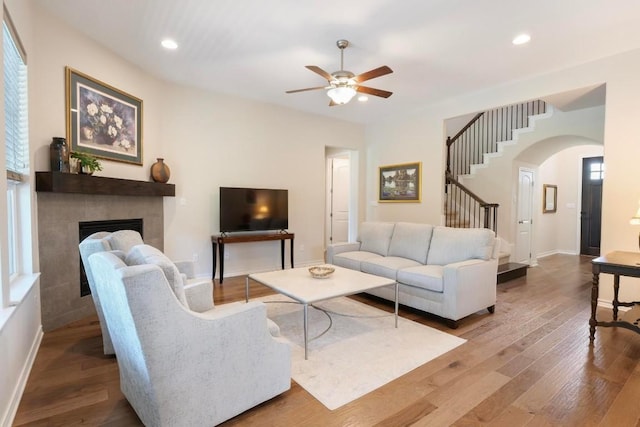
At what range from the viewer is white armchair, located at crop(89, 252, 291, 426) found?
143cm

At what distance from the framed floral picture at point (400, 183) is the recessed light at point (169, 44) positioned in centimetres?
410

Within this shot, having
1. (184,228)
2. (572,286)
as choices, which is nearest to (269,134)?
(184,228)

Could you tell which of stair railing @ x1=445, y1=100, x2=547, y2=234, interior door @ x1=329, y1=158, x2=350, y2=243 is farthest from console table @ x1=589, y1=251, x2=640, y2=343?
interior door @ x1=329, y1=158, x2=350, y2=243

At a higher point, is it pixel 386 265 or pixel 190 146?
pixel 190 146

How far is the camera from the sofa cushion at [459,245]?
3508mm

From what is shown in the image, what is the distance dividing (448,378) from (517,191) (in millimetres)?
5129

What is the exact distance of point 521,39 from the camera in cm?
323

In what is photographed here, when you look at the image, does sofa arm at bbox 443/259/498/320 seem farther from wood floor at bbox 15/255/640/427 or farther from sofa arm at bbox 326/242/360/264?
sofa arm at bbox 326/242/360/264

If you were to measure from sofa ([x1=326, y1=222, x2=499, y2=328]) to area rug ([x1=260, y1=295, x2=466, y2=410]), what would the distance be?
291mm

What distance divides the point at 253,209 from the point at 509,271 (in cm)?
416

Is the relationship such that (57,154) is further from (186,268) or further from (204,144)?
(204,144)

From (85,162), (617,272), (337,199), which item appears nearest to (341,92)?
(85,162)

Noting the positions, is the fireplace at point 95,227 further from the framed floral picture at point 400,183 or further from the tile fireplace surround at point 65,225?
the framed floral picture at point 400,183

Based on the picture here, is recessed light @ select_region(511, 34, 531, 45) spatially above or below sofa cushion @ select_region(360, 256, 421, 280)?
above
